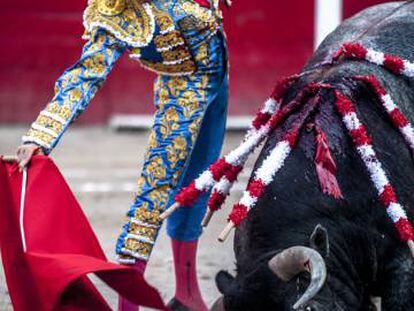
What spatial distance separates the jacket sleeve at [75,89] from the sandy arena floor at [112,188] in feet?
3.49

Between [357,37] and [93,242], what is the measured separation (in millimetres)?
1262

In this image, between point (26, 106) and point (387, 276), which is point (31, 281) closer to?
point (387, 276)

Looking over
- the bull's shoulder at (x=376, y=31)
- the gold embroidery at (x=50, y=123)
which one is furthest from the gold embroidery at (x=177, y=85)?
the gold embroidery at (x=50, y=123)

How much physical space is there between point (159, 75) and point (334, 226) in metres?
0.96

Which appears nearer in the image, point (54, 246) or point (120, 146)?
point (54, 246)

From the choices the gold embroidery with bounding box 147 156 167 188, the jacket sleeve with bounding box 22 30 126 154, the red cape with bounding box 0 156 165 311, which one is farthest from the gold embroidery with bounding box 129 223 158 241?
the jacket sleeve with bounding box 22 30 126 154

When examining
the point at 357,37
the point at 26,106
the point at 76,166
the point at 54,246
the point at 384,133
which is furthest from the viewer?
the point at 26,106

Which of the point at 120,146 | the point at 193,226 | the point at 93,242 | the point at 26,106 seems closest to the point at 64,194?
the point at 93,242

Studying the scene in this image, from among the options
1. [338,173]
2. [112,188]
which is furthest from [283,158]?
[112,188]

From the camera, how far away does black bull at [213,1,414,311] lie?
136 inches

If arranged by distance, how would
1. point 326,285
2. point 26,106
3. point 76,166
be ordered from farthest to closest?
point 26,106 → point 76,166 → point 326,285

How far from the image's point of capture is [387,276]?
379 centimetres

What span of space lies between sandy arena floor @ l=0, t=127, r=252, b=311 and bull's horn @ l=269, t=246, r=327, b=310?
148cm

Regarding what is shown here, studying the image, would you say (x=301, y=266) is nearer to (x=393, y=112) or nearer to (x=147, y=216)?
(x=393, y=112)
